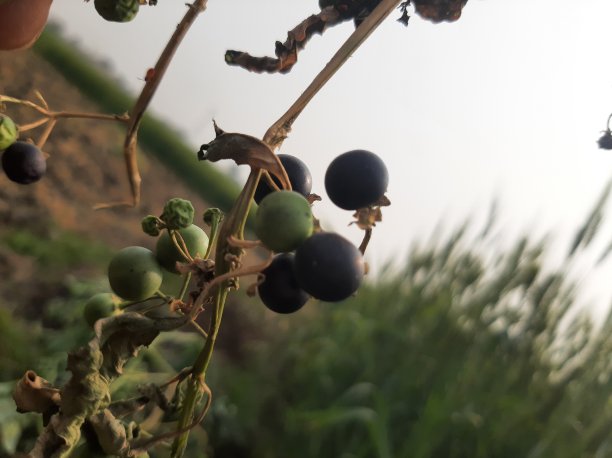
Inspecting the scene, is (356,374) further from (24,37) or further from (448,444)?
(24,37)

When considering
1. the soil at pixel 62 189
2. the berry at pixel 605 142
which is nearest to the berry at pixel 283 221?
the berry at pixel 605 142

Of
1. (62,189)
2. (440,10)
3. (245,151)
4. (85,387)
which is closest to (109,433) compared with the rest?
(85,387)

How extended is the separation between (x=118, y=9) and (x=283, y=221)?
0.15 meters

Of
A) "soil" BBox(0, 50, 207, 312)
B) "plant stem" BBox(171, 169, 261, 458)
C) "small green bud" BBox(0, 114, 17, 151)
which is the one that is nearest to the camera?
"plant stem" BBox(171, 169, 261, 458)

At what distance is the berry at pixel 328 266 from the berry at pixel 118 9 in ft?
0.50

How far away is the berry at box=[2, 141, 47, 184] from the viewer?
1.13 ft

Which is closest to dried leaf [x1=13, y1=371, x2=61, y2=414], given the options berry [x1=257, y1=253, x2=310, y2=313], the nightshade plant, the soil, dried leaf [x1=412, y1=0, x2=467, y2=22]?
the nightshade plant

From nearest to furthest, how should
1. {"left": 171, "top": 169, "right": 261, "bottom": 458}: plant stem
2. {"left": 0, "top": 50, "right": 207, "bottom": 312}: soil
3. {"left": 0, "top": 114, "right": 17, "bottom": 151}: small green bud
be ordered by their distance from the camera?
{"left": 171, "top": 169, "right": 261, "bottom": 458}: plant stem, {"left": 0, "top": 114, "right": 17, "bottom": 151}: small green bud, {"left": 0, "top": 50, "right": 207, "bottom": 312}: soil

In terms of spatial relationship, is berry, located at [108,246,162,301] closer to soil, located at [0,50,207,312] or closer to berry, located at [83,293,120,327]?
berry, located at [83,293,120,327]

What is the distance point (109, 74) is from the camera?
146 inches

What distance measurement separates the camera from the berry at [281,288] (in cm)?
27

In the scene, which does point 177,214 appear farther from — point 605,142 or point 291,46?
point 605,142

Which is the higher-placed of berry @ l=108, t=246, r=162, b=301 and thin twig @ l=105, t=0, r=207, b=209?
thin twig @ l=105, t=0, r=207, b=209

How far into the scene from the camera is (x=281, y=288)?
27cm
